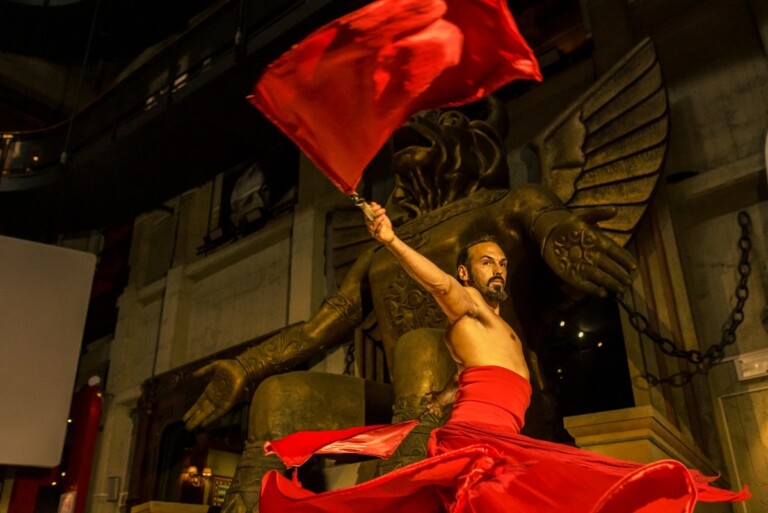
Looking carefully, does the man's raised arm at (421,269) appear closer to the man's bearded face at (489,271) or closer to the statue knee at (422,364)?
the man's bearded face at (489,271)

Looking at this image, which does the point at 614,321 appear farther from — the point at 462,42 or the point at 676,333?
the point at 462,42

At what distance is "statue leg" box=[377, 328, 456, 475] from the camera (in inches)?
96.0

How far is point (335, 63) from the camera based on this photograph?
252 centimetres

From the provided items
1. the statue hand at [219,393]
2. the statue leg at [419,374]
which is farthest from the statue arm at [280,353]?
the statue leg at [419,374]

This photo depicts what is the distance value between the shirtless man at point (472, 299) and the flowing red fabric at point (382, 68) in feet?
1.40

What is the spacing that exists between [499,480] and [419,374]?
0.83 metres

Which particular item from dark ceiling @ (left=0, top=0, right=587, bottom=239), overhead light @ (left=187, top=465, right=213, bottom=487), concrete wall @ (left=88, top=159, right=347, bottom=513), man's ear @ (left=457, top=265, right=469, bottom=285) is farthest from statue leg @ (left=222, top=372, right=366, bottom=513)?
overhead light @ (left=187, top=465, right=213, bottom=487)

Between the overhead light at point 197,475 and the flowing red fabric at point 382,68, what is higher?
the flowing red fabric at point 382,68

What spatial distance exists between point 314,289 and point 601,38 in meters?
2.41

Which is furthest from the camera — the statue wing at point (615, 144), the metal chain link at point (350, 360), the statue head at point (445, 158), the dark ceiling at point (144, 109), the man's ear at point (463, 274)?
the dark ceiling at point (144, 109)

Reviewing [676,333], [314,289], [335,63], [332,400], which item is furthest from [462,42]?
[314,289]

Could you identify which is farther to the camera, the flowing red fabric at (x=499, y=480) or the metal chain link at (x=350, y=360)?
the metal chain link at (x=350, y=360)

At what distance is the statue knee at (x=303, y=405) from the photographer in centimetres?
286

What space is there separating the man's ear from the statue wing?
1042 millimetres
